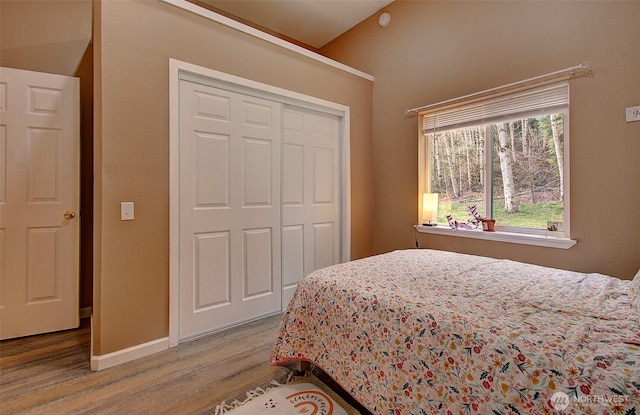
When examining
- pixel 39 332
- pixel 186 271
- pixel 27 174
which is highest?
pixel 27 174

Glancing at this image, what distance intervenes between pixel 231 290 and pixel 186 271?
43 centimetres

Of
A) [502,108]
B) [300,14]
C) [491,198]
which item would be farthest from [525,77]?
[300,14]

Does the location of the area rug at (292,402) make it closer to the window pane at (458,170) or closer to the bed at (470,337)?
the bed at (470,337)

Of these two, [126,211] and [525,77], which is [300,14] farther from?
[126,211]

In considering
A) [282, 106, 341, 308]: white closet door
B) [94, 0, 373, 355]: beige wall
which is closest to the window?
[282, 106, 341, 308]: white closet door

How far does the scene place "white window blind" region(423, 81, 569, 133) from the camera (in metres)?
2.17

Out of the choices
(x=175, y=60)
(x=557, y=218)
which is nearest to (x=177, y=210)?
(x=175, y=60)

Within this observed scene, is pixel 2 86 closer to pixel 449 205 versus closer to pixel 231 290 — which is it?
pixel 231 290

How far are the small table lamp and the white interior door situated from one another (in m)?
3.18

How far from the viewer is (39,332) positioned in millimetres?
2260

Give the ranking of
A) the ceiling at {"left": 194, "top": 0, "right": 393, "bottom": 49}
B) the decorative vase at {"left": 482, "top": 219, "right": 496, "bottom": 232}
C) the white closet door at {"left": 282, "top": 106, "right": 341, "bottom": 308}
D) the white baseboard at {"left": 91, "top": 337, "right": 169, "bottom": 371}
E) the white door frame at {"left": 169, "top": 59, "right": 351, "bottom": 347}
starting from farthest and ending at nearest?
the ceiling at {"left": 194, "top": 0, "right": 393, "bottom": 49}, the white closet door at {"left": 282, "top": 106, "right": 341, "bottom": 308}, the decorative vase at {"left": 482, "top": 219, "right": 496, "bottom": 232}, the white door frame at {"left": 169, "top": 59, "right": 351, "bottom": 347}, the white baseboard at {"left": 91, "top": 337, "right": 169, "bottom": 371}

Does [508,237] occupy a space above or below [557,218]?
below

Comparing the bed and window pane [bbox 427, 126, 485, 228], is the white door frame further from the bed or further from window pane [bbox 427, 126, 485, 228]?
window pane [bbox 427, 126, 485, 228]

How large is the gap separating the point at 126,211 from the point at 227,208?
2.35ft
